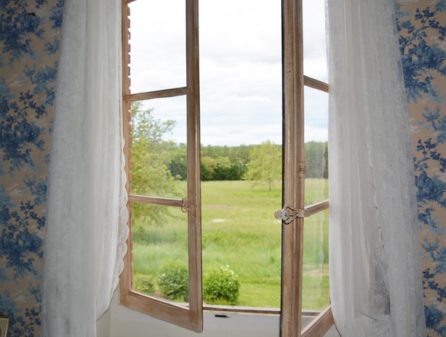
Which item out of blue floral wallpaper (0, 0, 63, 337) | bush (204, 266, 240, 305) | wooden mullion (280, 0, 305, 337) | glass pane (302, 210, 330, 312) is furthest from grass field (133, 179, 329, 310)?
blue floral wallpaper (0, 0, 63, 337)

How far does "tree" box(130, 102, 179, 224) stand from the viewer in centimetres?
150

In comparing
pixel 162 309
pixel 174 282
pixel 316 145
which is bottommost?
pixel 162 309

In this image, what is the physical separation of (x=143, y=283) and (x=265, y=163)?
6088 millimetres

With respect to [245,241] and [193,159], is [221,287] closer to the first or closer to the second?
[245,241]

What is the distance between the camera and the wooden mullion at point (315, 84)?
119 cm

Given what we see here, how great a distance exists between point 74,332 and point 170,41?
1217mm

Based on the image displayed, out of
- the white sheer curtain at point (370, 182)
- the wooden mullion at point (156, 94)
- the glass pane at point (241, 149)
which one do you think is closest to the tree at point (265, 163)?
the glass pane at point (241, 149)

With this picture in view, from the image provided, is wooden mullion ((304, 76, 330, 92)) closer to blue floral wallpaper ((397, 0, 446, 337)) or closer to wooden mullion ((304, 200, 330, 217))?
blue floral wallpaper ((397, 0, 446, 337))

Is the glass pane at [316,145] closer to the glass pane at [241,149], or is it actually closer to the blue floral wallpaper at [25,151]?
the blue floral wallpaper at [25,151]

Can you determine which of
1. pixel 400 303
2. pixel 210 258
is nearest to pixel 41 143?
pixel 400 303

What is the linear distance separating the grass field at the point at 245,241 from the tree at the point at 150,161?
0.21ft

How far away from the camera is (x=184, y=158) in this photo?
4.78 feet

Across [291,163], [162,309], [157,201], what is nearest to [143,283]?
[162,309]

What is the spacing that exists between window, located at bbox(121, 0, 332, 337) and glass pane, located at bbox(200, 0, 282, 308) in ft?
13.0
